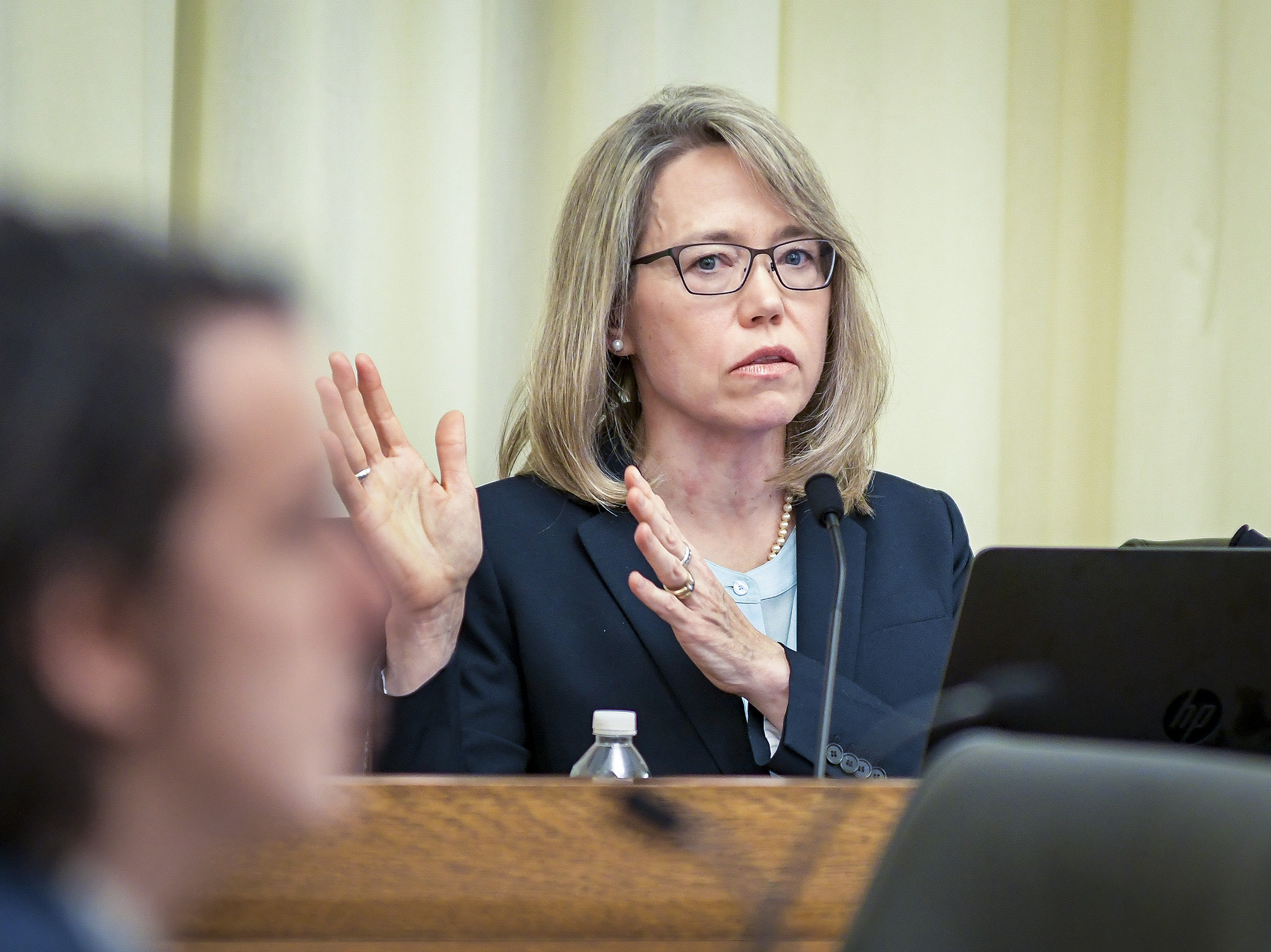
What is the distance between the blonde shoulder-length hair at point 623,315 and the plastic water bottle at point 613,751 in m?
0.61

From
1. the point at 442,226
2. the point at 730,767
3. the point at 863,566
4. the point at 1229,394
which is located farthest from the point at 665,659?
the point at 1229,394

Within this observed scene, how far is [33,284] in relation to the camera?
0.43m

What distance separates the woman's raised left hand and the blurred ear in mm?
1072

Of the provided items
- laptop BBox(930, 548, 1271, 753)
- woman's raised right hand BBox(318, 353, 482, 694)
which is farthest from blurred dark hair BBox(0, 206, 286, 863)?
woman's raised right hand BBox(318, 353, 482, 694)

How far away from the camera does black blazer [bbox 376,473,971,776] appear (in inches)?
61.1

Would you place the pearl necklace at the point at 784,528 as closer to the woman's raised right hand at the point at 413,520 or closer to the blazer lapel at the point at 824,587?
the blazer lapel at the point at 824,587

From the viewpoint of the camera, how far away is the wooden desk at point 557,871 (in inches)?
32.7

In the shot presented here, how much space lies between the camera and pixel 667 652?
5.58ft

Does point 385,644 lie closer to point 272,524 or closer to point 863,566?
point 863,566

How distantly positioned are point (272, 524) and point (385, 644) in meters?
1.14

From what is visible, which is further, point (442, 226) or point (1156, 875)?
point (442, 226)

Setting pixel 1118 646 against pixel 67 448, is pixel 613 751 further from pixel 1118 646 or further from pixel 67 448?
pixel 67 448

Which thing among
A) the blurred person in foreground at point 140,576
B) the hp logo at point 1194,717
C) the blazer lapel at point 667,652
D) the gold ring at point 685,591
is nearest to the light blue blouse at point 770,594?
the blazer lapel at point 667,652

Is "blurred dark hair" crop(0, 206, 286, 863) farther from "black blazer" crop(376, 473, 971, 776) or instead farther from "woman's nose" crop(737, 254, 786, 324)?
"woman's nose" crop(737, 254, 786, 324)
